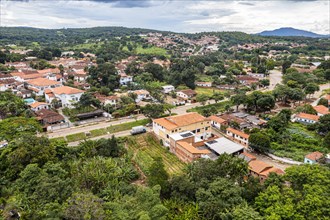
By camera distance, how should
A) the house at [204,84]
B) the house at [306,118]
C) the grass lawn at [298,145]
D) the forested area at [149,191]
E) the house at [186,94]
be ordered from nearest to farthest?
1. the forested area at [149,191]
2. the grass lawn at [298,145]
3. the house at [306,118]
4. the house at [186,94]
5. the house at [204,84]

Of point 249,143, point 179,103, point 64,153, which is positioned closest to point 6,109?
point 64,153

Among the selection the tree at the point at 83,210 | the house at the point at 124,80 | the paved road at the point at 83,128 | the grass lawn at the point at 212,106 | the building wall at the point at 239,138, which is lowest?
the building wall at the point at 239,138

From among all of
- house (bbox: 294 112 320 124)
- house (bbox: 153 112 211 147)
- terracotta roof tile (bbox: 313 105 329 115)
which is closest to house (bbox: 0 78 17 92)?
house (bbox: 153 112 211 147)

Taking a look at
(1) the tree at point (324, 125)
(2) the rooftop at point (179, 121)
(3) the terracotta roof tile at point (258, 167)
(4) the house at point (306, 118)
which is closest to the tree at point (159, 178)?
(3) the terracotta roof tile at point (258, 167)

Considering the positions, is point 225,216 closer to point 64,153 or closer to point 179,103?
point 64,153

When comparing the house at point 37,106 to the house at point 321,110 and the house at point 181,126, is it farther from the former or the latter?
the house at point 321,110

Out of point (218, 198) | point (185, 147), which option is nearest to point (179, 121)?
point (185, 147)
